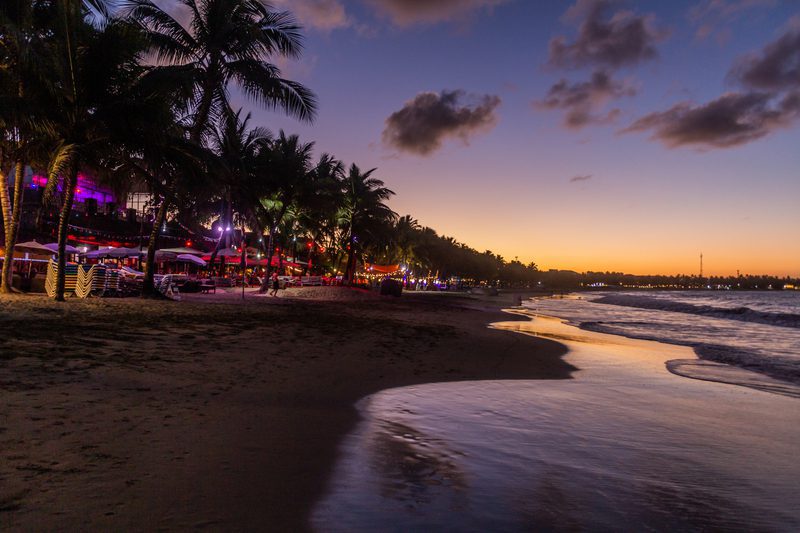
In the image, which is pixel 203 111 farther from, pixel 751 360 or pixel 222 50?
pixel 751 360

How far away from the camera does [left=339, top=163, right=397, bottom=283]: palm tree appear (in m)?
46.9

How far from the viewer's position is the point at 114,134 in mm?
15344

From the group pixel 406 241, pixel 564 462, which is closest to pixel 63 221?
pixel 564 462

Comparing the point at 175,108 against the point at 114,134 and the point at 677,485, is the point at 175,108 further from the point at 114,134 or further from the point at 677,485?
the point at 677,485

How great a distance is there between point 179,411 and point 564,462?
417 cm

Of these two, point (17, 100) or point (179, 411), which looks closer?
point (179, 411)

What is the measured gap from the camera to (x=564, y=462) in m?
4.74

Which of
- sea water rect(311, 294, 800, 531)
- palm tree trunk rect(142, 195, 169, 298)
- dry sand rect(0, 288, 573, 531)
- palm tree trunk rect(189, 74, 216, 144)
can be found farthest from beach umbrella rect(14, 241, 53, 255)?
sea water rect(311, 294, 800, 531)

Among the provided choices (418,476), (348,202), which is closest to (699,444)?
(418,476)

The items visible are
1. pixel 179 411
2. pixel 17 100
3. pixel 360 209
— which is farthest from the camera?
pixel 360 209

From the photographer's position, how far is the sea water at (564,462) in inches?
139

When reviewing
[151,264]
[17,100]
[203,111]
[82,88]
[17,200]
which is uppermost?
[203,111]

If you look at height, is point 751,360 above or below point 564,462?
below

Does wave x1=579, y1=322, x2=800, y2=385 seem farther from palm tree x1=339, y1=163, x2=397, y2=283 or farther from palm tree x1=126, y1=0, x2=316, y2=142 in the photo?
palm tree x1=339, y1=163, x2=397, y2=283
